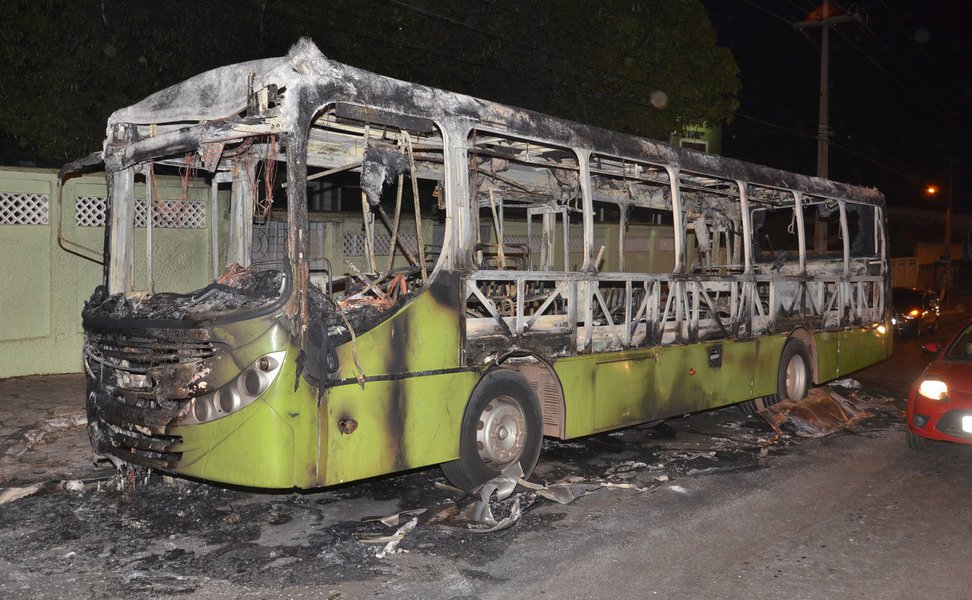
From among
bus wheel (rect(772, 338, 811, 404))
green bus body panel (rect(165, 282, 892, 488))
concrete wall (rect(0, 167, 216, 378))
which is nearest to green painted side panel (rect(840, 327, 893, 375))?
bus wheel (rect(772, 338, 811, 404))

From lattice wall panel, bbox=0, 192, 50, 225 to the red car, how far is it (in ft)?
34.2

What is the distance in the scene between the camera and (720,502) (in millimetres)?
6492

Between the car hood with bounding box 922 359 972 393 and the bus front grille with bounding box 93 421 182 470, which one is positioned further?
the car hood with bounding box 922 359 972 393

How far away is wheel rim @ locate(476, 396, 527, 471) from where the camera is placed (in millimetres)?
6387

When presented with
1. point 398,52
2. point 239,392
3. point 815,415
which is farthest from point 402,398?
point 398,52

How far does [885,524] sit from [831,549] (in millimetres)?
825

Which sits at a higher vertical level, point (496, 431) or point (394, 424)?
point (394, 424)

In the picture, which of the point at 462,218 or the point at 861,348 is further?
the point at 861,348

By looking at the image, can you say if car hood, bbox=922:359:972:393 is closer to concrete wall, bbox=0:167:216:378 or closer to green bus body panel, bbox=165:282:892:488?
green bus body panel, bbox=165:282:892:488

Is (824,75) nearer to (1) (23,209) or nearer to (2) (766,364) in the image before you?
(2) (766,364)

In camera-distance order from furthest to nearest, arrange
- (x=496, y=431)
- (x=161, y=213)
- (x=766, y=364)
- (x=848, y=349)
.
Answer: (x=848, y=349) → (x=161, y=213) → (x=766, y=364) → (x=496, y=431)

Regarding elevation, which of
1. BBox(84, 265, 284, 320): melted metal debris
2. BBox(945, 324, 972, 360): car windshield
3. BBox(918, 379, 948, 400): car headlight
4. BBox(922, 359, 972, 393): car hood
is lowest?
BBox(918, 379, 948, 400): car headlight

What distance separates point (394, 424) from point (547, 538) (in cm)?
126

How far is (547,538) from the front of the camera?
18.2 feet
